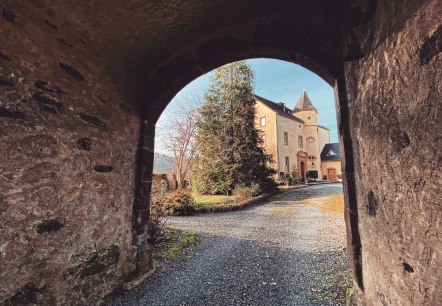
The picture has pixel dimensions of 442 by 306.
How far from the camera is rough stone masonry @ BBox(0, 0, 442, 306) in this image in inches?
57.4

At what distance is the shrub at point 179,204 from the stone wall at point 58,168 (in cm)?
611

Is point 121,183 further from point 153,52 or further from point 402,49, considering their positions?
point 402,49

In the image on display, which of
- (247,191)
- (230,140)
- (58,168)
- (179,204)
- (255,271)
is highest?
(230,140)

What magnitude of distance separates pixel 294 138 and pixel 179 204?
19.4 meters

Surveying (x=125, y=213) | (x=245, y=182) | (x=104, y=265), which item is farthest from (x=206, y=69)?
(x=245, y=182)

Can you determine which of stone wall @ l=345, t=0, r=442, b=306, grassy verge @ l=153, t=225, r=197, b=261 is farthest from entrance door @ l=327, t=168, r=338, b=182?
stone wall @ l=345, t=0, r=442, b=306

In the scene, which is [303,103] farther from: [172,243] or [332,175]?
[172,243]

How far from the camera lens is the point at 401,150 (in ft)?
5.18

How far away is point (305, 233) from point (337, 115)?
419 centimetres

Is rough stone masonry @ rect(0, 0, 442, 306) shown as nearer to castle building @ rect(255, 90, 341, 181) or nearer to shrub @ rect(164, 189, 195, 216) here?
shrub @ rect(164, 189, 195, 216)

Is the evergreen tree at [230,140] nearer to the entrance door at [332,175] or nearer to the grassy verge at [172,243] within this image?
the grassy verge at [172,243]

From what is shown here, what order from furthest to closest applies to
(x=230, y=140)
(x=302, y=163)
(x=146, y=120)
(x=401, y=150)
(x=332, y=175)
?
(x=332, y=175) → (x=302, y=163) → (x=230, y=140) → (x=146, y=120) → (x=401, y=150)

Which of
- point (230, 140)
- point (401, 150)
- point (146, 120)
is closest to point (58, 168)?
point (146, 120)

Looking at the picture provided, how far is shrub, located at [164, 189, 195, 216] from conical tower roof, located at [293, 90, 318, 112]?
2363 centimetres
